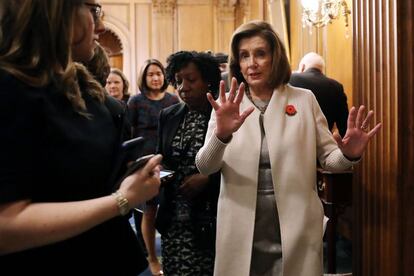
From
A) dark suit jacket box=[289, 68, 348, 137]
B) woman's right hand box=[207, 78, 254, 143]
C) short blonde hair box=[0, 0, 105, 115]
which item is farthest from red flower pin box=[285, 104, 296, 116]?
dark suit jacket box=[289, 68, 348, 137]

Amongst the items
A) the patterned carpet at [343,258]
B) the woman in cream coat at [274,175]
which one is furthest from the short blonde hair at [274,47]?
the patterned carpet at [343,258]

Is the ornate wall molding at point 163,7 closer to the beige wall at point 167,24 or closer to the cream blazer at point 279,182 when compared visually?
the beige wall at point 167,24

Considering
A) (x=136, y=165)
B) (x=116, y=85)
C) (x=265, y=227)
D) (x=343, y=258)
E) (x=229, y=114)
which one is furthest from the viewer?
(x=116, y=85)

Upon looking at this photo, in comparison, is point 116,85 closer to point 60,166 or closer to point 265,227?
point 265,227

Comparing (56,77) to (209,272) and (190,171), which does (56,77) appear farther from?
(209,272)

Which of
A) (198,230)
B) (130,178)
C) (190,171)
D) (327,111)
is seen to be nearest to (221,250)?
(198,230)

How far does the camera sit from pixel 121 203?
0.95 meters

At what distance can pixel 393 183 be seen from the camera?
71.0 inches

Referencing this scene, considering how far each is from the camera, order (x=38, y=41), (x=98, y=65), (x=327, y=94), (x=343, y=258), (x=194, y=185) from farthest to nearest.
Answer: (x=343, y=258) → (x=327, y=94) → (x=194, y=185) → (x=98, y=65) → (x=38, y=41)

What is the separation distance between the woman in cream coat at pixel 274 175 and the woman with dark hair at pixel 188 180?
347mm

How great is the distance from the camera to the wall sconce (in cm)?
460

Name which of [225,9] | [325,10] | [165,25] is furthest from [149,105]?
[225,9]

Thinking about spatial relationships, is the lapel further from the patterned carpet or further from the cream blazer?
the patterned carpet

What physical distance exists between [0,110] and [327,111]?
2.89 metres
